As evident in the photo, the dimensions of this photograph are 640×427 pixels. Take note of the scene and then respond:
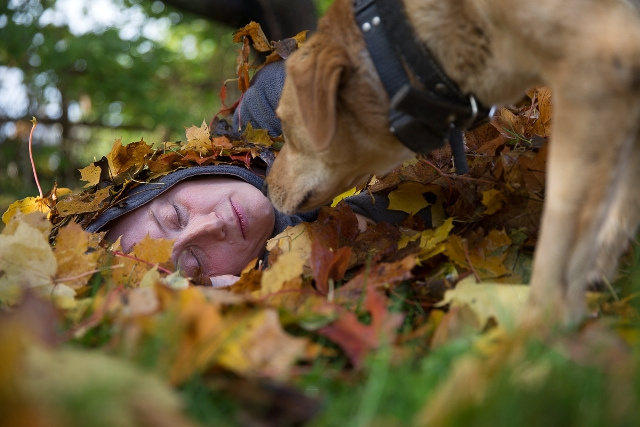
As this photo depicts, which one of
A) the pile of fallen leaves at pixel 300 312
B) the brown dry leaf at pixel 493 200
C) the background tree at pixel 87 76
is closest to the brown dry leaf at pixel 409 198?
the pile of fallen leaves at pixel 300 312

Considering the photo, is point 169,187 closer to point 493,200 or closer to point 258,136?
point 258,136

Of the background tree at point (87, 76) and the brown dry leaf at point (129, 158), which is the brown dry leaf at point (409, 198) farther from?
the background tree at point (87, 76)

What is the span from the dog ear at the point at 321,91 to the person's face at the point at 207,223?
1042mm

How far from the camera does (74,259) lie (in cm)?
247

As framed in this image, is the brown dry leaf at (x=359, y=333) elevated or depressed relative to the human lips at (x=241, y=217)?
elevated

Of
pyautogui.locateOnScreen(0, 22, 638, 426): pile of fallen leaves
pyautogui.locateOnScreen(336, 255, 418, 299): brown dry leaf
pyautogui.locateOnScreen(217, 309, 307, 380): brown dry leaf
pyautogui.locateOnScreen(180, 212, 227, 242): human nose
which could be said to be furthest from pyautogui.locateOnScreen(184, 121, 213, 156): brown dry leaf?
pyautogui.locateOnScreen(217, 309, 307, 380): brown dry leaf

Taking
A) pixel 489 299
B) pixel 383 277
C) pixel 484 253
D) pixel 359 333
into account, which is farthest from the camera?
pixel 484 253

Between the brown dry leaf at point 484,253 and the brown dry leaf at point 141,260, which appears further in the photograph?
the brown dry leaf at point 141,260

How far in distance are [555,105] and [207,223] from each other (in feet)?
6.28

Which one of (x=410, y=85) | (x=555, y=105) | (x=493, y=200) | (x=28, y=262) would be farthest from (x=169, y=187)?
(x=555, y=105)

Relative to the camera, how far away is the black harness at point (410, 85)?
2344 mm

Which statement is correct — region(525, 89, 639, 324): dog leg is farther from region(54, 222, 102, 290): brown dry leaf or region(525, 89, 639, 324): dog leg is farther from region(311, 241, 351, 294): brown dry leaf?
region(54, 222, 102, 290): brown dry leaf

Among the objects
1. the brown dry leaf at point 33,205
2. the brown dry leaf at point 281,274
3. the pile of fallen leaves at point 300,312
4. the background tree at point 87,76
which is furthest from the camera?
the background tree at point 87,76

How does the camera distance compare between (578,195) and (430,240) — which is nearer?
(578,195)
